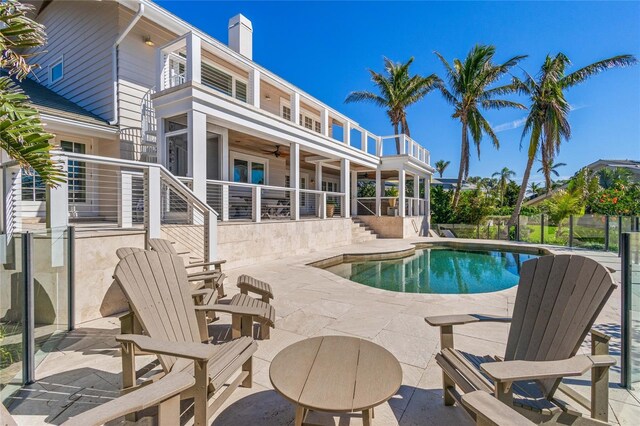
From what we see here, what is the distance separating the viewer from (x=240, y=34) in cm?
1155

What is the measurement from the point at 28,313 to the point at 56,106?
8.15m

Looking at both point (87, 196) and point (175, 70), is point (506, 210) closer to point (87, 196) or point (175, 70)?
point (175, 70)

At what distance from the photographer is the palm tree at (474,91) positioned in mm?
17000

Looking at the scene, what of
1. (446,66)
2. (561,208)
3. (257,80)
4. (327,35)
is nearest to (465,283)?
(257,80)

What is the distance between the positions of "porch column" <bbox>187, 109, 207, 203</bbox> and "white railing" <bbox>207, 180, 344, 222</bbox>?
37 centimetres

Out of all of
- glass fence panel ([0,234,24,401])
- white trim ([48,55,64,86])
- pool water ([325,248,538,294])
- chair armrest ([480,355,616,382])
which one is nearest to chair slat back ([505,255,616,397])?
chair armrest ([480,355,616,382])

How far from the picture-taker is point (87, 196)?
8.41 m

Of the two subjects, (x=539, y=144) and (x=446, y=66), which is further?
(x=446, y=66)

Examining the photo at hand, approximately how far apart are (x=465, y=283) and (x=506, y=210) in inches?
754

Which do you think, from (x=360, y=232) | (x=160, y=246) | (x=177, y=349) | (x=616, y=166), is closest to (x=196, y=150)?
(x=160, y=246)

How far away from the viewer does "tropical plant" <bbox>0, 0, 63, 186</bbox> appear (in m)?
2.38

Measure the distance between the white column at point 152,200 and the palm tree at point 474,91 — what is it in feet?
58.1

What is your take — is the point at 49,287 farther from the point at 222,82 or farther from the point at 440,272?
the point at 222,82

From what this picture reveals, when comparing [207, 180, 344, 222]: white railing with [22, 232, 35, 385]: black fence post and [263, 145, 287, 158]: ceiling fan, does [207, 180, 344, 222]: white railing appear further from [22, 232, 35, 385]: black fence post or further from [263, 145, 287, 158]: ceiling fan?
[22, 232, 35, 385]: black fence post
